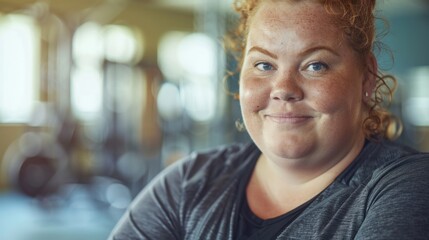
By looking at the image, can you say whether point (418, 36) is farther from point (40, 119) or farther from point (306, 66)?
point (306, 66)

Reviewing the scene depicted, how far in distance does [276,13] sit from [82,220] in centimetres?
403

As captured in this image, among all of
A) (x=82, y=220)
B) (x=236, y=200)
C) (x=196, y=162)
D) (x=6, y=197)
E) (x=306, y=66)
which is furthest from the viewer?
(x=6, y=197)

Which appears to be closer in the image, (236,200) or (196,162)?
(236,200)

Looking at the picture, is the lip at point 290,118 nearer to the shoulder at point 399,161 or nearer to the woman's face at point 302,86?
the woman's face at point 302,86

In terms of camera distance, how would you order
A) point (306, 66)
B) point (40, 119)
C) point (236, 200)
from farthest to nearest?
point (40, 119)
point (236, 200)
point (306, 66)

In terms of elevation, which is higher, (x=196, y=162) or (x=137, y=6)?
(x=137, y=6)

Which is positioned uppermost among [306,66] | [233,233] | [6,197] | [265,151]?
[306,66]

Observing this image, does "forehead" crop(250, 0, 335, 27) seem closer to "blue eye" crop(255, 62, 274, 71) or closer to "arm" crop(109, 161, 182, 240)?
"blue eye" crop(255, 62, 274, 71)

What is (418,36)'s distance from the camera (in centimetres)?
864

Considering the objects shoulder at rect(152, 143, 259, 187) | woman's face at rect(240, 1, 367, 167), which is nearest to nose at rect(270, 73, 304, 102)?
woman's face at rect(240, 1, 367, 167)

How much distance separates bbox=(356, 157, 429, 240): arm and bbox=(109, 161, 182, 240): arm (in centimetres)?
39

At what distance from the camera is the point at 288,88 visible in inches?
37.0

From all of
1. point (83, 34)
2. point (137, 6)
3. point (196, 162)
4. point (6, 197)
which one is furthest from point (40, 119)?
point (196, 162)

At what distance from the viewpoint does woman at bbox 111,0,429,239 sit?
0.92 meters
